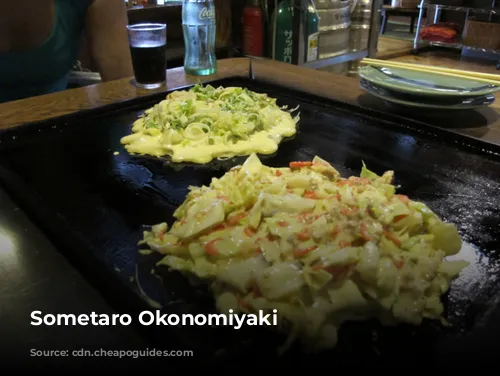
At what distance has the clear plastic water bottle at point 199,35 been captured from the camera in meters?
2.15

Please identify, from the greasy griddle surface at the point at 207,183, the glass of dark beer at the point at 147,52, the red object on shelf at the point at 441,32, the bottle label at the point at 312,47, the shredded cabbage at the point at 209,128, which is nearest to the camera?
the greasy griddle surface at the point at 207,183

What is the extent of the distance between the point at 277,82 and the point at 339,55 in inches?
79.7

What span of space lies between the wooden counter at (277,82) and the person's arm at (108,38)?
8.4 inches

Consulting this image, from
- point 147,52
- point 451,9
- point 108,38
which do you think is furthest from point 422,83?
point 451,9

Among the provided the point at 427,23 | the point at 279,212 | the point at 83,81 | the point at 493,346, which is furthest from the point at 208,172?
the point at 427,23

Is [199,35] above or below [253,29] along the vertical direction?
above

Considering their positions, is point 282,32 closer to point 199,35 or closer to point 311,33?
point 311,33

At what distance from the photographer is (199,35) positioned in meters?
2.18

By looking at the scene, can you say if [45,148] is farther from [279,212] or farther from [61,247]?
[279,212]

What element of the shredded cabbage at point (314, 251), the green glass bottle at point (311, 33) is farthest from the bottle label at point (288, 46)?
the shredded cabbage at point (314, 251)

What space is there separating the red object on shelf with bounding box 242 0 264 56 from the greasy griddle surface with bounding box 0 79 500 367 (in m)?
1.54

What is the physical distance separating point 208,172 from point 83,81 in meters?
1.55

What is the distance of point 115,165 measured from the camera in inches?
55.8

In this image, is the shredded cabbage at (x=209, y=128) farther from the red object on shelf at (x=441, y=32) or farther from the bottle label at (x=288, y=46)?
the red object on shelf at (x=441, y=32)
